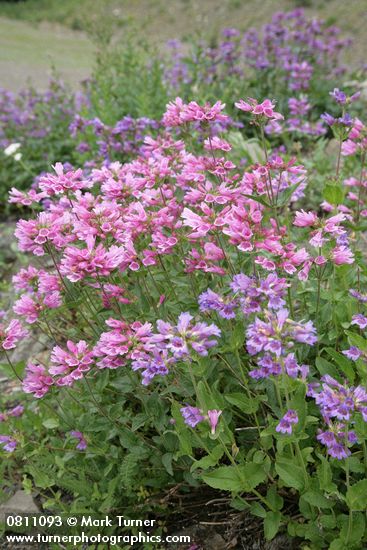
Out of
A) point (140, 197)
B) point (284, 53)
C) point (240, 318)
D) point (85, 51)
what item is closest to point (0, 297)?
point (140, 197)

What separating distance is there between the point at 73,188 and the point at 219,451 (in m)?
1.19

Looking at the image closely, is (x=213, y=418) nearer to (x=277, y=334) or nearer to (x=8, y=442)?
(x=277, y=334)

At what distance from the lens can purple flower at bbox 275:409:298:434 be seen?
1.81 m

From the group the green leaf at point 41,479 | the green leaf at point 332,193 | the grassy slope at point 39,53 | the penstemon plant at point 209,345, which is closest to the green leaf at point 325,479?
the penstemon plant at point 209,345

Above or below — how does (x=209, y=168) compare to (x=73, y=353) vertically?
above

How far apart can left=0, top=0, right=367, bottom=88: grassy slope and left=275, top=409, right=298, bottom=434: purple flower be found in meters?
9.57

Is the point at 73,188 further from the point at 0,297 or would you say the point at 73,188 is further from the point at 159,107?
the point at 159,107

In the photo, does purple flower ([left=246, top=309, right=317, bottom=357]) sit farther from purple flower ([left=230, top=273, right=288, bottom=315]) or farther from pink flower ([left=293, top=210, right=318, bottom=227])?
pink flower ([left=293, top=210, right=318, bottom=227])

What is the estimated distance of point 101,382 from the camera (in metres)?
2.28

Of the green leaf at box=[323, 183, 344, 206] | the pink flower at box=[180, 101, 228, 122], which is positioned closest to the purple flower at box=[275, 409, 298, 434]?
the green leaf at box=[323, 183, 344, 206]

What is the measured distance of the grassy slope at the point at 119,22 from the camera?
12938 millimetres

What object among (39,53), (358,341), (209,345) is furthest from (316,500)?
(39,53)

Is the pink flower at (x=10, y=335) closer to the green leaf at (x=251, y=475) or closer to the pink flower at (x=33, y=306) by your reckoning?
the pink flower at (x=33, y=306)

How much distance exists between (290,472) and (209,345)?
0.57 m
